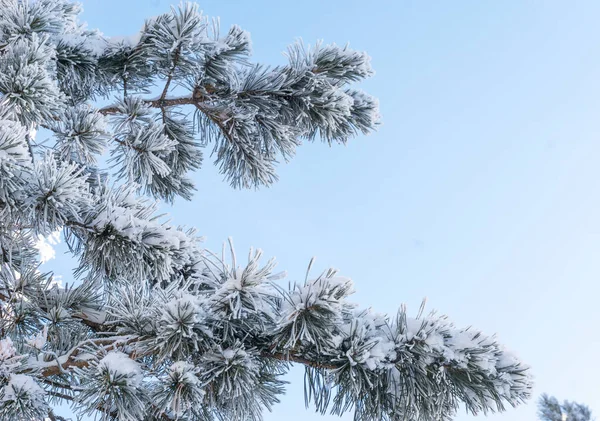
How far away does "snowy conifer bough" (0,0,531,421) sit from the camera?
1.33 metres

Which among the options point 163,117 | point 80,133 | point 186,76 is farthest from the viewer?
point 163,117

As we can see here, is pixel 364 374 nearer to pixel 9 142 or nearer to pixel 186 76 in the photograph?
pixel 9 142

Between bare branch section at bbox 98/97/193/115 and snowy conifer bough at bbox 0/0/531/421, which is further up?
bare branch section at bbox 98/97/193/115

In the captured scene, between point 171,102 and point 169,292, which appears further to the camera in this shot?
point 171,102

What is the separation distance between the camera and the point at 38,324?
2287 millimetres

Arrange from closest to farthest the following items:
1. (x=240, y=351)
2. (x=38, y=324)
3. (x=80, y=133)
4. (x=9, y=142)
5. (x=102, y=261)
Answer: (x=240, y=351) → (x=9, y=142) → (x=102, y=261) → (x=80, y=133) → (x=38, y=324)

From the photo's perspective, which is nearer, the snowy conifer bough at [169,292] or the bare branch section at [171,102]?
Result: the snowy conifer bough at [169,292]

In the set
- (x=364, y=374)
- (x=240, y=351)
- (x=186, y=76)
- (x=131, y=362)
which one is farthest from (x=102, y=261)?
(x=186, y=76)

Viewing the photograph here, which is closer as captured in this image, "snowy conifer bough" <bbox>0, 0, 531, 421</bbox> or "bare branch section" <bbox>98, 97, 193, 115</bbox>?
"snowy conifer bough" <bbox>0, 0, 531, 421</bbox>

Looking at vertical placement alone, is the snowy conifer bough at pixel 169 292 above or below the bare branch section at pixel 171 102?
below

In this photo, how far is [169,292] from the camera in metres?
1.61

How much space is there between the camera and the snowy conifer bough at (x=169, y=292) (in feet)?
4.35

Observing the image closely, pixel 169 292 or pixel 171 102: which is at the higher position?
pixel 171 102

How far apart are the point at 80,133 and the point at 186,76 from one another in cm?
83
